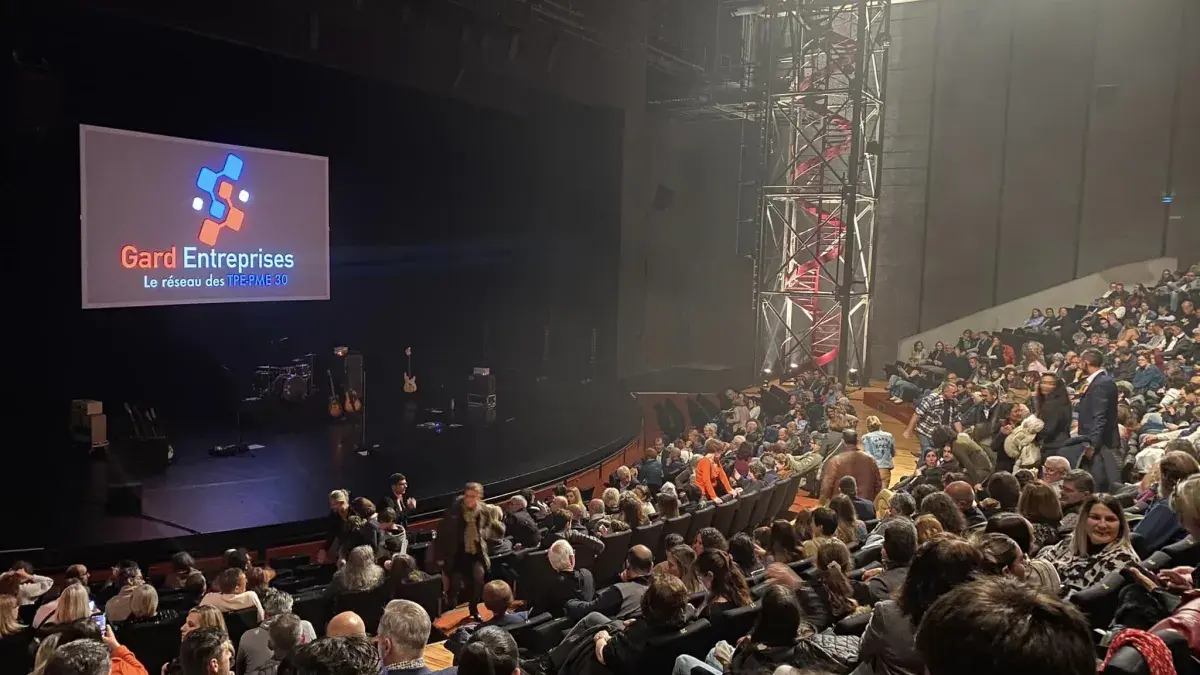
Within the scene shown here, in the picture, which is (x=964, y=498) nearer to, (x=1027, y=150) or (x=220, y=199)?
(x=220, y=199)

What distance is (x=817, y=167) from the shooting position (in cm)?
1577

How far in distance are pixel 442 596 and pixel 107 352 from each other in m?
6.57

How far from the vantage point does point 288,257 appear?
11.0 m

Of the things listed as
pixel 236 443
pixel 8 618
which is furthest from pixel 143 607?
pixel 236 443

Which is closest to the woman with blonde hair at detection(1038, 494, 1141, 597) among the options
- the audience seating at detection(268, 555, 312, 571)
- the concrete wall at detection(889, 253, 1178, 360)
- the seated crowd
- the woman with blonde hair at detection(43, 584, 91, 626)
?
the seated crowd

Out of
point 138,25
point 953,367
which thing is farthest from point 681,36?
point 138,25

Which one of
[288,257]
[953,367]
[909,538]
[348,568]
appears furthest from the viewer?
[953,367]

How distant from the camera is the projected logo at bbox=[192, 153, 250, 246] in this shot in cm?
986

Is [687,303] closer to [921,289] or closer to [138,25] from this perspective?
[921,289]

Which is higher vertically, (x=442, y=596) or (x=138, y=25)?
(x=138, y=25)

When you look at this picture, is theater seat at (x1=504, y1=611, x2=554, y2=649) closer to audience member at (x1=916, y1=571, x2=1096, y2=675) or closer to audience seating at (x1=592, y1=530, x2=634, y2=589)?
audience seating at (x1=592, y1=530, x2=634, y2=589)

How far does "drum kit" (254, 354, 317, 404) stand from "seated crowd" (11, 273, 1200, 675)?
193 inches

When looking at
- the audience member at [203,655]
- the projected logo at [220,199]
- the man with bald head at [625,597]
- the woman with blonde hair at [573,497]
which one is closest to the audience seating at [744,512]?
the woman with blonde hair at [573,497]

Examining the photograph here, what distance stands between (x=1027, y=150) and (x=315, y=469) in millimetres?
14657
